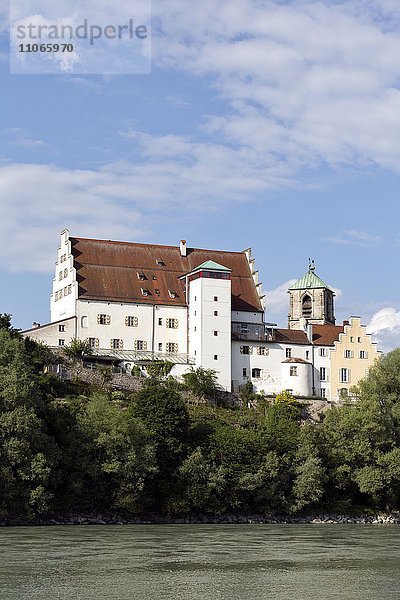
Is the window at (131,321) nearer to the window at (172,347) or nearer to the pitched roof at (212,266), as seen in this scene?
the window at (172,347)

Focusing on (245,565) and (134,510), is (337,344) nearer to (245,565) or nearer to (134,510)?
(134,510)

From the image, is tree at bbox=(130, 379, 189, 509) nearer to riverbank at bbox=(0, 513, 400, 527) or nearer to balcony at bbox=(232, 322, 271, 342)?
riverbank at bbox=(0, 513, 400, 527)

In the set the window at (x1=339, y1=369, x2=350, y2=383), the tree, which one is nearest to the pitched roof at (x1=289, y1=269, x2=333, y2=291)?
the window at (x1=339, y1=369, x2=350, y2=383)

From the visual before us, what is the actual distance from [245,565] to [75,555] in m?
7.39

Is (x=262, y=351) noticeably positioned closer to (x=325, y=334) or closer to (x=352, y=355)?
(x=325, y=334)

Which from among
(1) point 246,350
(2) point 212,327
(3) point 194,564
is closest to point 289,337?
(1) point 246,350

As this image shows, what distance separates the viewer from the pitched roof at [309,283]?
109m

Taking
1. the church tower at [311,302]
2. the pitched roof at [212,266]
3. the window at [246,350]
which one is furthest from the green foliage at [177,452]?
the church tower at [311,302]

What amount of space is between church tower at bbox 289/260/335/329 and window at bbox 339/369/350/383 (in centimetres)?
1615

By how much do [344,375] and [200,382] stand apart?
14.9 metres

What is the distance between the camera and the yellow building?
3605 inches

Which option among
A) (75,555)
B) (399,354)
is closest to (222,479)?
(399,354)

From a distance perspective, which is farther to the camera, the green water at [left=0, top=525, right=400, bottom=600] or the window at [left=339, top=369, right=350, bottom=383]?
the window at [left=339, top=369, right=350, bottom=383]

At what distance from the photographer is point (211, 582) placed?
36375mm
